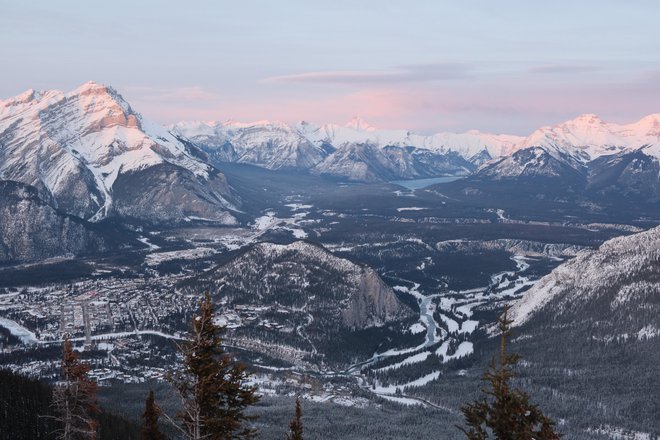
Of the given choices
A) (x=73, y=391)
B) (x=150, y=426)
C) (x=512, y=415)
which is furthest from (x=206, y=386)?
(x=150, y=426)

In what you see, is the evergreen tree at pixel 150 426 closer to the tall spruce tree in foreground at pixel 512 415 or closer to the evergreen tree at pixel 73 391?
the evergreen tree at pixel 73 391

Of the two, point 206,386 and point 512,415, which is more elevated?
point 206,386

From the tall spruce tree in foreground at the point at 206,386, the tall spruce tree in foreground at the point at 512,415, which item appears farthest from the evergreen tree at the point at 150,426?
the tall spruce tree in foreground at the point at 512,415

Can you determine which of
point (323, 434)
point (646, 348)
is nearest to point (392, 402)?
point (323, 434)

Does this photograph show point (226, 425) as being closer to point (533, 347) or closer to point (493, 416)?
point (493, 416)

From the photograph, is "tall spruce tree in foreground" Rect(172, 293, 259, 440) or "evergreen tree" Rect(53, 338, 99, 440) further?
"evergreen tree" Rect(53, 338, 99, 440)

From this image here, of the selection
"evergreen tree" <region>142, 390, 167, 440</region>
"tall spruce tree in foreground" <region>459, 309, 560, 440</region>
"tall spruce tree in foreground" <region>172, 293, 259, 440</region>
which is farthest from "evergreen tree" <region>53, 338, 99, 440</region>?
"tall spruce tree in foreground" <region>459, 309, 560, 440</region>

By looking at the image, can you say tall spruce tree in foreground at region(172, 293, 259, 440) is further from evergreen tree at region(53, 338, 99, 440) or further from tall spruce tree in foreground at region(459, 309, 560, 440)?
tall spruce tree in foreground at region(459, 309, 560, 440)

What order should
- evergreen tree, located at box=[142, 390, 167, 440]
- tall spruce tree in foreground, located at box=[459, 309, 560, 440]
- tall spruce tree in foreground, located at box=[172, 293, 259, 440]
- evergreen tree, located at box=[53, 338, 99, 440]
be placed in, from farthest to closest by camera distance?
evergreen tree, located at box=[142, 390, 167, 440], evergreen tree, located at box=[53, 338, 99, 440], tall spruce tree in foreground, located at box=[172, 293, 259, 440], tall spruce tree in foreground, located at box=[459, 309, 560, 440]

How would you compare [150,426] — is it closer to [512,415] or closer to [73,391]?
[73,391]
